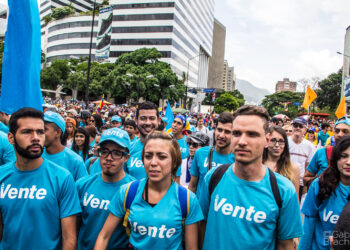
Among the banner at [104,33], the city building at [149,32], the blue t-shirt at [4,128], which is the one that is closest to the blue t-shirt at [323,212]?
the blue t-shirt at [4,128]

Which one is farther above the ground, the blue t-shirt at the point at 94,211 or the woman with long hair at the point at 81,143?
the woman with long hair at the point at 81,143

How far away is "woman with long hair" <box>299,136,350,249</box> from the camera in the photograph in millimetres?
2537

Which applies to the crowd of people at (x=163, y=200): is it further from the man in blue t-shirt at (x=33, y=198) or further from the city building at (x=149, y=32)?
the city building at (x=149, y=32)

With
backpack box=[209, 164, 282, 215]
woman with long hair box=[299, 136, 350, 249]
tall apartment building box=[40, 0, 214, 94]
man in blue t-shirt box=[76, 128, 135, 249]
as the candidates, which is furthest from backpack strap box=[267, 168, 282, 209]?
tall apartment building box=[40, 0, 214, 94]

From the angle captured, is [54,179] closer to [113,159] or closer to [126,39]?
[113,159]

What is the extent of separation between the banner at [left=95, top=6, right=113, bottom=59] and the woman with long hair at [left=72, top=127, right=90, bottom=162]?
6152 cm

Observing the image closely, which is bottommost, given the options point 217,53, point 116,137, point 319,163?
point 319,163

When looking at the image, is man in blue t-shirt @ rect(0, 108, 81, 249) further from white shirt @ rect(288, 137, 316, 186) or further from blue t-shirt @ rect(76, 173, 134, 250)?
white shirt @ rect(288, 137, 316, 186)

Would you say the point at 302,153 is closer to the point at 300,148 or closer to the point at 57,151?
the point at 300,148

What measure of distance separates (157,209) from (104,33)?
68890 millimetres

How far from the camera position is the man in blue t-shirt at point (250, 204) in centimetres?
200

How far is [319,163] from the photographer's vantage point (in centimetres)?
404

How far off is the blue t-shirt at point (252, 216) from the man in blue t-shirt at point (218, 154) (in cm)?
165

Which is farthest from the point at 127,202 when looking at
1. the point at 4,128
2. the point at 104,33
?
the point at 104,33
